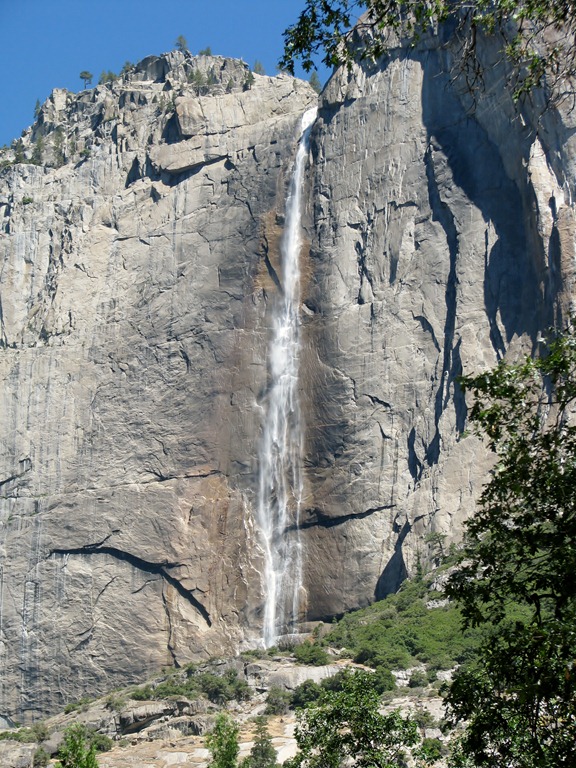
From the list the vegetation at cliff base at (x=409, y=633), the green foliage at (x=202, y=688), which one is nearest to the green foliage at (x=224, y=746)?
the green foliage at (x=202, y=688)

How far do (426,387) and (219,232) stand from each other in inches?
557

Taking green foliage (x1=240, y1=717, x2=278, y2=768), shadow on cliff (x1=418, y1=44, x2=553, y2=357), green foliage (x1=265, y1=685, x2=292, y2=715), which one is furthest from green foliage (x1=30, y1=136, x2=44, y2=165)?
green foliage (x1=240, y1=717, x2=278, y2=768)

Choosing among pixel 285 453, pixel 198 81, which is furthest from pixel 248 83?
pixel 285 453

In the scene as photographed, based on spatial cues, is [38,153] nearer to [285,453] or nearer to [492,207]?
[285,453]

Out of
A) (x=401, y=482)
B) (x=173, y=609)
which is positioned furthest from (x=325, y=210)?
(x=173, y=609)

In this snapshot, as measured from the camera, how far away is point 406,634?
4834cm

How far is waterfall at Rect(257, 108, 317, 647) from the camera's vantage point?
5684 cm

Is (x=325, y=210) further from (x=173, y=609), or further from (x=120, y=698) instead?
(x=120, y=698)

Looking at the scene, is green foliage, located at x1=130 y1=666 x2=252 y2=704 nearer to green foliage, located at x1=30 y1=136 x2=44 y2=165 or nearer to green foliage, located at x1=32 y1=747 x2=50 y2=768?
green foliage, located at x1=32 y1=747 x2=50 y2=768

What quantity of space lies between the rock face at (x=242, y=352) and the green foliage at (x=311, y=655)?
5.07m

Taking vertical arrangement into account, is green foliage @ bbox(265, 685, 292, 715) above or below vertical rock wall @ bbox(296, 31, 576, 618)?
below

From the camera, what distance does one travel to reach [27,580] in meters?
59.1

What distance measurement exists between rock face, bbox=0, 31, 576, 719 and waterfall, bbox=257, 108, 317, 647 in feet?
2.04

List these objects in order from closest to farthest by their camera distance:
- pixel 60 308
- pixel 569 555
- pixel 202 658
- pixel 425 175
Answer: pixel 569 555 < pixel 202 658 < pixel 425 175 < pixel 60 308
